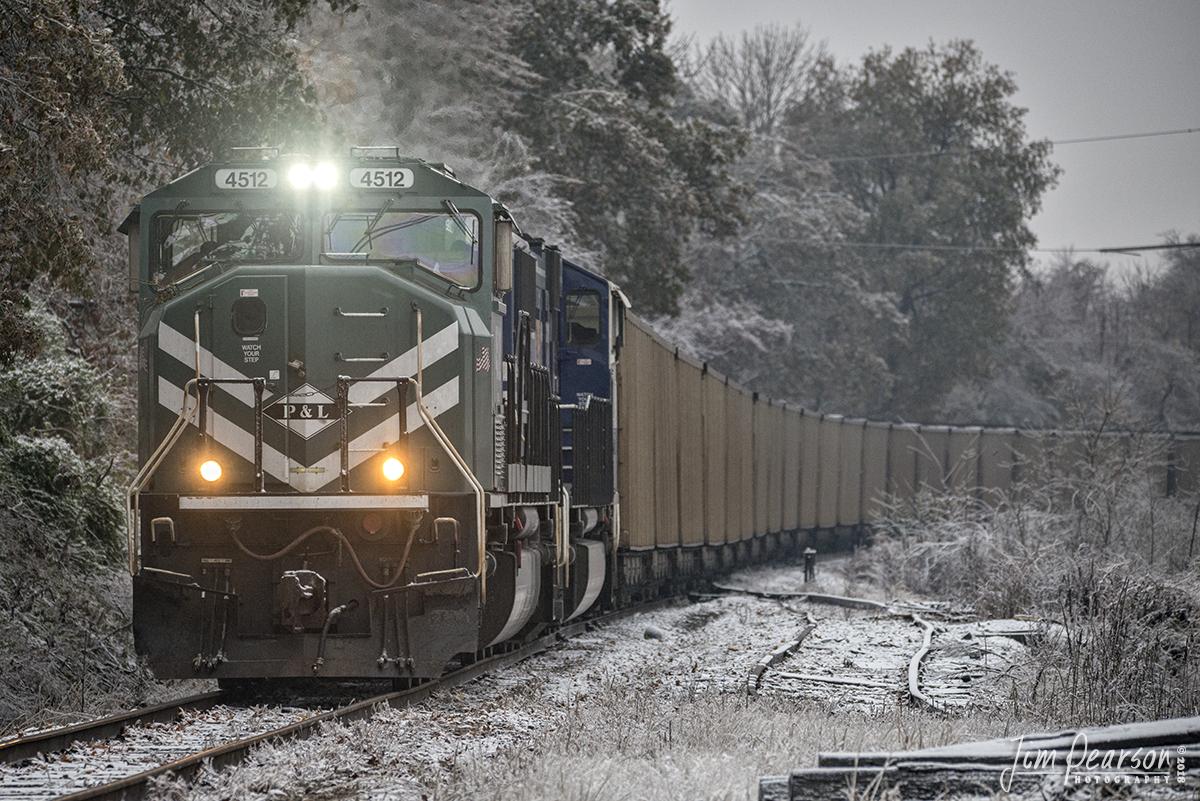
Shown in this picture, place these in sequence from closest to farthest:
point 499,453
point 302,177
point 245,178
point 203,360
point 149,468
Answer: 1. point 149,468
2. point 203,360
3. point 302,177
4. point 245,178
5. point 499,453

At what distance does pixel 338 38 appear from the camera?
26.8 metres

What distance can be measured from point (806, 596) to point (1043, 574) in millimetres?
4390

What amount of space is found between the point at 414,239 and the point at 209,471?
2.08m

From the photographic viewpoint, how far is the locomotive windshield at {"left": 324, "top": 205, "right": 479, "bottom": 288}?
9.41 metres

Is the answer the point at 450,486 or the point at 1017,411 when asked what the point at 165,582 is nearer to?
the point at 450,486

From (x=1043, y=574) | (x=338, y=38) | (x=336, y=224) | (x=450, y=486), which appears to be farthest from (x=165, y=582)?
(x=338, y=38)

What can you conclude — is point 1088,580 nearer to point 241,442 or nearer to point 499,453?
point 499,453

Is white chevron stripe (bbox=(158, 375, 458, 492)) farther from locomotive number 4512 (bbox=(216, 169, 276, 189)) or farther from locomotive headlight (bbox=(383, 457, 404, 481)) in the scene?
locomotive number 4512 (bbox=(216, 169, 276, 189))

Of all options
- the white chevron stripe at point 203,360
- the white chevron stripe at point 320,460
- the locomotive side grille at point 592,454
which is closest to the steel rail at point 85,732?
the white chevron stripe at point 320,460

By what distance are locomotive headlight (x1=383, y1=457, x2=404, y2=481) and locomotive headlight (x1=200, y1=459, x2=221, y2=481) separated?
1.09 m

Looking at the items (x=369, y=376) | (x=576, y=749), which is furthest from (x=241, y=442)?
(x=576, y=749)

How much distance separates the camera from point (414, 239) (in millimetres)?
9484

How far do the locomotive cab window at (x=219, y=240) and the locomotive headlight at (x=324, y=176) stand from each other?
286mm

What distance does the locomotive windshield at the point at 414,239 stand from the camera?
9414 mm
